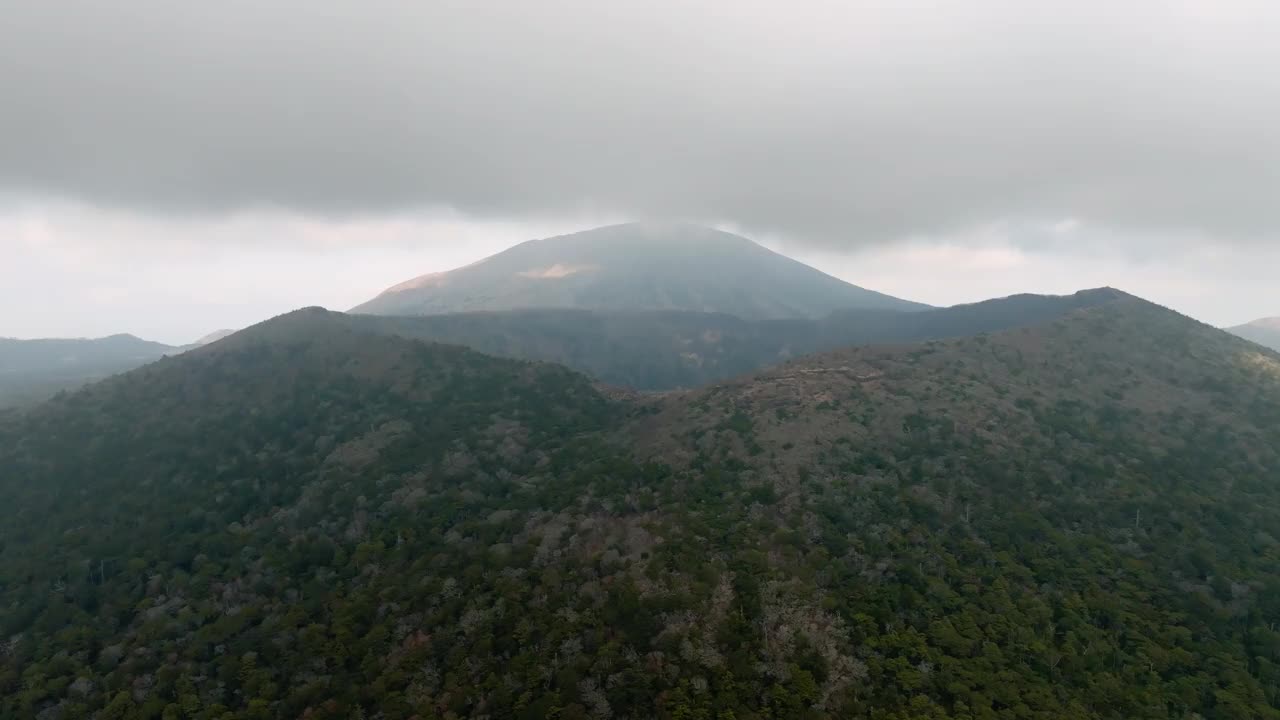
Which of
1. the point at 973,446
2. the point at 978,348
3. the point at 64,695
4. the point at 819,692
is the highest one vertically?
the point at 978,348

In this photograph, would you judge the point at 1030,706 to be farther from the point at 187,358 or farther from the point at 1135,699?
the point at 187,358

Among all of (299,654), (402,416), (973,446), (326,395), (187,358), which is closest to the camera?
(299,654)

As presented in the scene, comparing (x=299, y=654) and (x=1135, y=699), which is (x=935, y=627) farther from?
(x=299, y=654)

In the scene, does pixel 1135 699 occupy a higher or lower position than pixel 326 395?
lower

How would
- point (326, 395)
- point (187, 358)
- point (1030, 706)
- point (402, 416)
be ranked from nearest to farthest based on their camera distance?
1. point (1030, 706)
2. point (402, 416)
3. point (326, 395)
4. point (187, 358)

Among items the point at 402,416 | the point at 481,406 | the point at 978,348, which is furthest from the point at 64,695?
the point at 978,348

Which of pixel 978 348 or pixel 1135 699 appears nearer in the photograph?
pixel 1135 699
